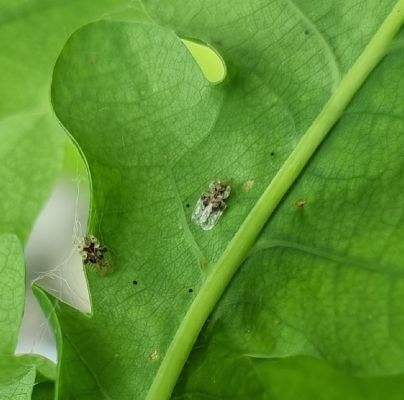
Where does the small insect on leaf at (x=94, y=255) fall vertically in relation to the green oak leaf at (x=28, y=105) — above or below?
below

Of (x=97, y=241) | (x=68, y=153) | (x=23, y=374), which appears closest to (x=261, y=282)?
(x=97, y=241)

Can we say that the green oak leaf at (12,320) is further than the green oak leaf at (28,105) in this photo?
No

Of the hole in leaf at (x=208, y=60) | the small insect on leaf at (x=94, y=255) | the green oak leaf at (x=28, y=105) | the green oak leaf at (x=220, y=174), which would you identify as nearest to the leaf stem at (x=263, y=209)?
the green oak leaf at (x=220, y=174)

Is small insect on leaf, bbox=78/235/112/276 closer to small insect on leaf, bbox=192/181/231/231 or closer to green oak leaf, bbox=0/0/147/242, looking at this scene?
small insect on leaf, bbox=192/181/231/231

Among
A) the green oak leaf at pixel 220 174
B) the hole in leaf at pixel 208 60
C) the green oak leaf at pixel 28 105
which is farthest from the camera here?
the hole in leaf at pixel 208 60

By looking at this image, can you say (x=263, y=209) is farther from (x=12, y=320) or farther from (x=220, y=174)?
(x=12, y=320)

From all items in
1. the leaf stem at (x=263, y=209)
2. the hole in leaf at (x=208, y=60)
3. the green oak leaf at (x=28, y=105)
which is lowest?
the leaf stem at (x=263, y=209)

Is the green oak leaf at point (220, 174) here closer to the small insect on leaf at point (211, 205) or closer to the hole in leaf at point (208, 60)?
the small insect on leaf at point (211, 205)
